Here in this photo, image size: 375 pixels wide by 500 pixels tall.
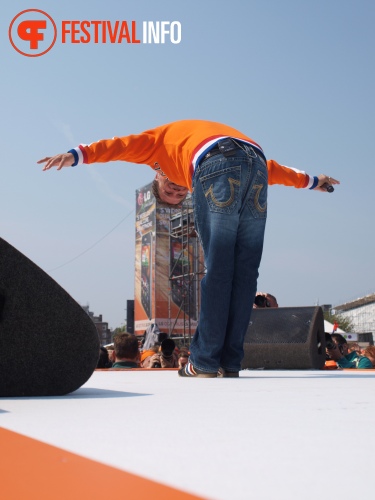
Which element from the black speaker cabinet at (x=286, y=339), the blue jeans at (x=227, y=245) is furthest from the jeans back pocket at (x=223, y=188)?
the black speaker cabinet at (x=286, y=339)

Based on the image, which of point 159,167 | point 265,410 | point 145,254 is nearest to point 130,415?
point 265,410

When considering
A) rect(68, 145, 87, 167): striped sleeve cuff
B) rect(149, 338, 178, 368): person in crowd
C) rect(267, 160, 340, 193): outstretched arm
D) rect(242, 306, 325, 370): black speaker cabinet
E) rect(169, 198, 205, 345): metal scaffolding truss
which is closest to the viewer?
rect(68, 145, 87, 167): striped sleeve cuff

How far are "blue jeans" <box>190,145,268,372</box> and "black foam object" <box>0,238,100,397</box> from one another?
2.72 ft

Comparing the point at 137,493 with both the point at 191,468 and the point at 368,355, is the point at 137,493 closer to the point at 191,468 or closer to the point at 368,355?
the point at 191,468

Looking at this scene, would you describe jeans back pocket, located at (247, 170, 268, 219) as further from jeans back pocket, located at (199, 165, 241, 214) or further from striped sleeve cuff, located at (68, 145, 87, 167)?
striped sleeve cuff, located at (68, 145, 87, 167)

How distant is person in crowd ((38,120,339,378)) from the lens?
6.67 feet

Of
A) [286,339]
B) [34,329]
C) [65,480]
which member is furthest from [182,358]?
[65,480]

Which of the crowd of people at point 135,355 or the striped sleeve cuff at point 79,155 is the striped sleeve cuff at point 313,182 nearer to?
the striped sleeve cuff at point 79,155

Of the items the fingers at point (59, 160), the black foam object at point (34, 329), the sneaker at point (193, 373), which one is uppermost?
the fingers at point (59, 160)

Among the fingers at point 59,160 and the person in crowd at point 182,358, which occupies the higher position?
the fingers at point 59,160

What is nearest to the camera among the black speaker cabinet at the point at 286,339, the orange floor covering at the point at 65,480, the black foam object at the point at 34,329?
the orange floor covering at the point at 65,480

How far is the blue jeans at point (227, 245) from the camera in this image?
→ 2.03 m

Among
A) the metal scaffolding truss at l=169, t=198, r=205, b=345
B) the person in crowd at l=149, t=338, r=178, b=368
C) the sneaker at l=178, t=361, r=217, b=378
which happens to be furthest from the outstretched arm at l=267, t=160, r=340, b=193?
the metal scaffolding truss at l=169, t=198, r=205, b=345

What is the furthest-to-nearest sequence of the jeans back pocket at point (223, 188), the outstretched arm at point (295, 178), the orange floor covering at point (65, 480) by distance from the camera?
the outstretched arm at point (295, 178) < the jeans back pocket at point (223, 188) < the orange floor covering at point (65, 480)
